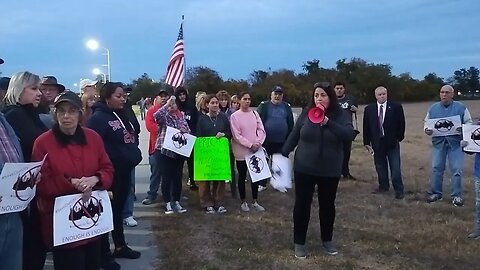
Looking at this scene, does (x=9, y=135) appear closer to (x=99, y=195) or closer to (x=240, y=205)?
(x=99, y=195)

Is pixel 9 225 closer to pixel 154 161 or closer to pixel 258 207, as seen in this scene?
pixel 258 207

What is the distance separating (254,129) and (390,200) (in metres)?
2.76

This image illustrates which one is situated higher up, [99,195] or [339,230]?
[99,195]

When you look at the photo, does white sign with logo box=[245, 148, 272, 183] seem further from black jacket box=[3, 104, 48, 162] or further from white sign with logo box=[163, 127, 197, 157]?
black jacket box=[3, 104, 48, 162]

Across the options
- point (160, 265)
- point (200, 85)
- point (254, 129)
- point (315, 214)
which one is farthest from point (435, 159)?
point (200, 85)

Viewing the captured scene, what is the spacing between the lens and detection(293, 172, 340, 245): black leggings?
5.88m

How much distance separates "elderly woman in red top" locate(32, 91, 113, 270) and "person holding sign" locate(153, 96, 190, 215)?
151 inches

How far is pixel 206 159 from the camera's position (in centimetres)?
823

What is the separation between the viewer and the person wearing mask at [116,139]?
5.43 m

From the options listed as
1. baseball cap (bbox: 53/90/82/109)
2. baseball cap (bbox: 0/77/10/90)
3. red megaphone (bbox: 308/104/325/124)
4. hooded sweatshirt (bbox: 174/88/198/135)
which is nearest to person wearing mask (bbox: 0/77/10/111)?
baseball cap (bbox: 0/77/10/90)

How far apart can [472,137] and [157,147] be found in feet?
14.6

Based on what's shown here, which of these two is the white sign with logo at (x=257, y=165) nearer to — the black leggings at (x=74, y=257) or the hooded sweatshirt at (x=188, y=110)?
the hooded sweatshirt at (x=188, y=110)

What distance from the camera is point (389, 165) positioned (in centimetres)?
970

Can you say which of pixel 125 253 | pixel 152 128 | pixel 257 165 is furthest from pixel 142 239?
pixel 152 128
